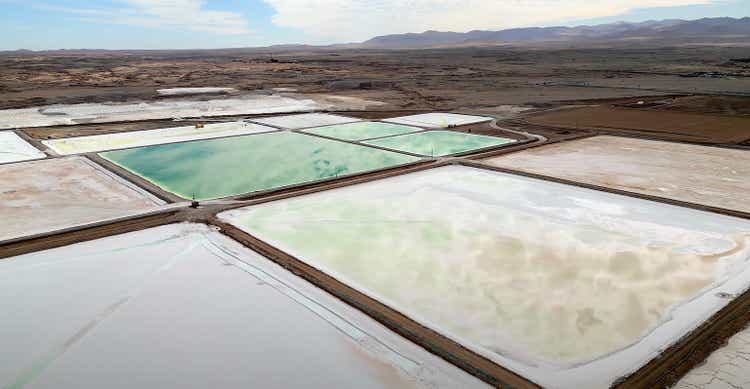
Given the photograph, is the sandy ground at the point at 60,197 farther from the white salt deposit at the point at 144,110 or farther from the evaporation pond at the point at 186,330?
the white salt deposit at the point at 144,110

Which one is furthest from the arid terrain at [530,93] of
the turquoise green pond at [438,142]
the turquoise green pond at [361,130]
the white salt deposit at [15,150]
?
the turquoise green pond at [438,142]

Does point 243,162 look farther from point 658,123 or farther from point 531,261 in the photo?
point 658,123

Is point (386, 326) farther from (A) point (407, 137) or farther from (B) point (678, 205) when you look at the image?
(A) point (407, 137)

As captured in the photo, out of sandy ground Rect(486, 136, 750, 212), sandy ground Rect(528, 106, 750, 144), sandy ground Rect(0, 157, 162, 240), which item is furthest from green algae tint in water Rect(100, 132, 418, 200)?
sandy ground Rect(528, 106, 750, 144)

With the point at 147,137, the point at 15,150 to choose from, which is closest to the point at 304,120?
the point at 147,137

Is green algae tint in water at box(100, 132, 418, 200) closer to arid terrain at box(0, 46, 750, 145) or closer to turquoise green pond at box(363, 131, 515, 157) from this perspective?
turquoise green pond at box(363, 131, 515, 157)
